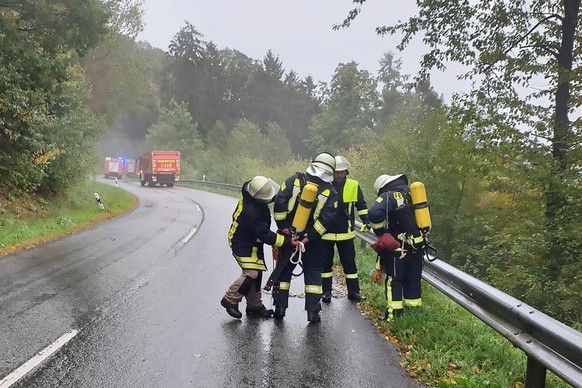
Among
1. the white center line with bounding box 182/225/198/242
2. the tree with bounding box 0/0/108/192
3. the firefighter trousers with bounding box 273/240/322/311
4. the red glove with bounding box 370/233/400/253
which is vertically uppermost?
the tree with bounding box 0/0/108/192

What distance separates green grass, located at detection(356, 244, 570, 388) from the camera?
4012mm

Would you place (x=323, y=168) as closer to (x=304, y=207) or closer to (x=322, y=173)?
(x=322, y=173)

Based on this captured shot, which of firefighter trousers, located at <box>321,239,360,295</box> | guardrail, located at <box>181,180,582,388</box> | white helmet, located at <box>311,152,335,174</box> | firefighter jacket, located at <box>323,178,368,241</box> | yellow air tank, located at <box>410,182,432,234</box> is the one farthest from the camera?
firefighter trousers, located at <box>321,239,360,295</box>

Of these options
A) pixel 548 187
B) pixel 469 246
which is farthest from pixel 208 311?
pixel 469 246

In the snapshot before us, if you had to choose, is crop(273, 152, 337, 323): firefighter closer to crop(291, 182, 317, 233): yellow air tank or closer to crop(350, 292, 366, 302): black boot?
crop(291, 182, 317, 233): yellow air tank

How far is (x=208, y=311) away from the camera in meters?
5.93

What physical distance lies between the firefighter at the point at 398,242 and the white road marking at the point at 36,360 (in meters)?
3.51

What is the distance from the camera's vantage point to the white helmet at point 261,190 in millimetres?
5348

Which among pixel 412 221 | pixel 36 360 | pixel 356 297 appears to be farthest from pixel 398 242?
pixel 36 360

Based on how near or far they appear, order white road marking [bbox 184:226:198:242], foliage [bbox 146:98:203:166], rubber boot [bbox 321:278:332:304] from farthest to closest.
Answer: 1. foliage [bbox 146:98:203:166]
2. white road marking [bbox 184:226:198:242]
3. rubber boot [bbox 321:278:332:304]

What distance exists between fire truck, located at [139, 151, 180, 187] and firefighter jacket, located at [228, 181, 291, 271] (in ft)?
114

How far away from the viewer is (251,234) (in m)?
5.59

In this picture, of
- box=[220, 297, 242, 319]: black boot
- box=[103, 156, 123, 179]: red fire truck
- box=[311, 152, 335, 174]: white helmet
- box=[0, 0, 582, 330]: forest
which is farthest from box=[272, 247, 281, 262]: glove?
box=[103, 156, 123, 179]: red fire truck

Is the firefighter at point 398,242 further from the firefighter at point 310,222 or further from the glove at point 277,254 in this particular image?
the glove at point 277,254
